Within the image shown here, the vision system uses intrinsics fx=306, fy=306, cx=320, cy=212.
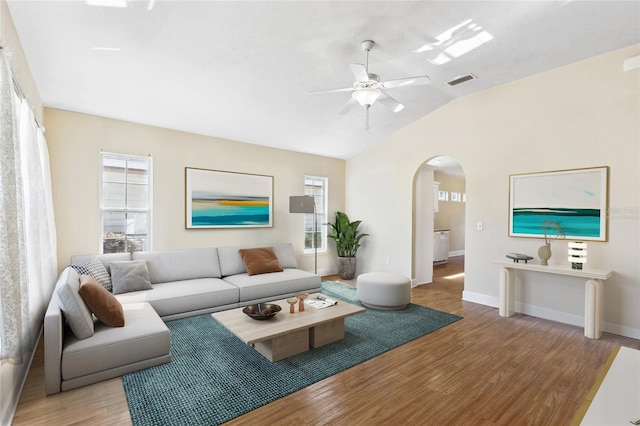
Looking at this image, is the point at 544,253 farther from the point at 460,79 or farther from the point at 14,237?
the point at 14,237

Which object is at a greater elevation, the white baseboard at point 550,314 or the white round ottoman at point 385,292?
the white round ottoman at point 385,292

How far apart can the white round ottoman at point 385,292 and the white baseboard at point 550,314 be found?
121 centimetres

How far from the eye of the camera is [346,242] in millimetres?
6383

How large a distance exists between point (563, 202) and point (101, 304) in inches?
207

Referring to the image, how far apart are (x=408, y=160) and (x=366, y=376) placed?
160 inches

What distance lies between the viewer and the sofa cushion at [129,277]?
3727 mm

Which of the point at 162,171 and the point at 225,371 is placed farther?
the point at 162,171

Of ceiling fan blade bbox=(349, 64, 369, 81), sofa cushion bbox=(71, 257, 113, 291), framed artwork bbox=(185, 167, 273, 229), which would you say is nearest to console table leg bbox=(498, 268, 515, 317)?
ceiling fan blade bbox=(349, 64, 369, 81)

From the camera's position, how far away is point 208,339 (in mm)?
3260

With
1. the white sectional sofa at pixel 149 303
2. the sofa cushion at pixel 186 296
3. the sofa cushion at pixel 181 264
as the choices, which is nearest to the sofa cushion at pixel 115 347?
the white sectional sofa at pixel 149 303

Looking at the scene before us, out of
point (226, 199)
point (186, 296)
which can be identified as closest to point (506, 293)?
point (186, 296)

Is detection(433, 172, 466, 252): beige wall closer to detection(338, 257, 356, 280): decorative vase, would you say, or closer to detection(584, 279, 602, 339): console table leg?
detection(338, 257, 356, 280): decorative vase

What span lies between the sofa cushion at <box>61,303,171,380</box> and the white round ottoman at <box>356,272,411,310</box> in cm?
264

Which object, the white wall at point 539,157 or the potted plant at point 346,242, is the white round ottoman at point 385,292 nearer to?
the white wall at point 539,157
